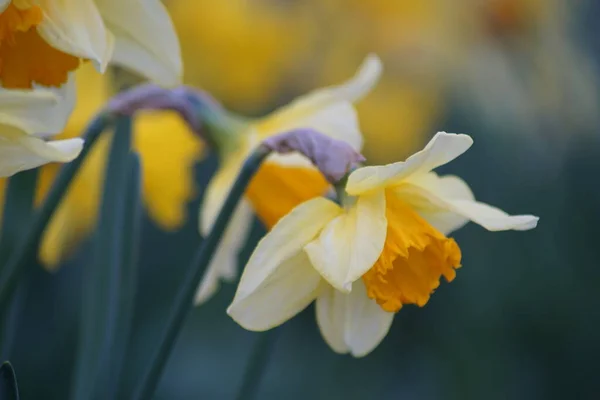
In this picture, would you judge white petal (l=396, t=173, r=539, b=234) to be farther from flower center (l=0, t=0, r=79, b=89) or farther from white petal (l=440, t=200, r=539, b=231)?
flower center (l=0, t=0, r=79, b=89)

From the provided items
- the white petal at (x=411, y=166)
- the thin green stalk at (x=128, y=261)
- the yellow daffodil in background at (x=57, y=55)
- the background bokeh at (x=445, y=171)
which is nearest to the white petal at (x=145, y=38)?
the yellow daffodil in background at (x=57, y=55)

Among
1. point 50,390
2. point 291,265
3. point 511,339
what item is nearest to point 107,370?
point 291,265

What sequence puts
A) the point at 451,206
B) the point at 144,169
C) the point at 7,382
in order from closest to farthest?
1. the point at 7,382
2. the point at 451,206
3. the point at 144,169

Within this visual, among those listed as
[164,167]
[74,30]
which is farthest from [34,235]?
[164,167]

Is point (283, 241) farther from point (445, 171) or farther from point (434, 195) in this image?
point (445, 171)

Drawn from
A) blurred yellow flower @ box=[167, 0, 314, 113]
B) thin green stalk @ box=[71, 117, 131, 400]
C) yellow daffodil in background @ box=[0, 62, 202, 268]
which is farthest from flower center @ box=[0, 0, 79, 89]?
blurred yellow flower @ box=[167, 0, 314, 113]

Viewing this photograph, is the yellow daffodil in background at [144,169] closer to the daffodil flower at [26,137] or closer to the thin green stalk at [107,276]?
the thin green stalk at [107,276]

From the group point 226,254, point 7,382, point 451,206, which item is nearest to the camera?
→ point 7,382
